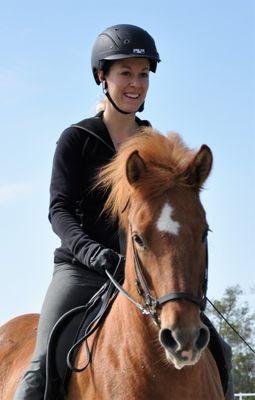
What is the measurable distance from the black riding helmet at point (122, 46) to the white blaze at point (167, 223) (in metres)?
2.36

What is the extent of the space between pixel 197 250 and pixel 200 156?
0.81m

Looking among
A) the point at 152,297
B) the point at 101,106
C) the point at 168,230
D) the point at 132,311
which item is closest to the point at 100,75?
the point at 101,106

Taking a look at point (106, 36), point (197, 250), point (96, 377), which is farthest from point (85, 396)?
point (106, 36)

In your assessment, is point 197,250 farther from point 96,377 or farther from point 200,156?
point 96,377

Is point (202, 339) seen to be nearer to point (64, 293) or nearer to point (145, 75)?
point (64, 293)

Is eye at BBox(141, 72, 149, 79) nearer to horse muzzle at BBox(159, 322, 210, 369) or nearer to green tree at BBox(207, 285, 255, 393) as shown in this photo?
horse muzzle at BBox(159, 322, 210, 369)

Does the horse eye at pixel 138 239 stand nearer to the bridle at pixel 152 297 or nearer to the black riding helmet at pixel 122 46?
the bridle at pixel 152 297

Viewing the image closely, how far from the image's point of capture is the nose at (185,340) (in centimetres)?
514

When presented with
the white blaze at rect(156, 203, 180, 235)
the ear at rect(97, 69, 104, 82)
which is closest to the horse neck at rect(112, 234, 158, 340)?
the white blaze at rect(156, 203, 180, 235)

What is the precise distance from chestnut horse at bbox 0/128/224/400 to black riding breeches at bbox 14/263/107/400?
32 cm

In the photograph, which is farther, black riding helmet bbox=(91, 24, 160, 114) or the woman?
black riding helmet bbox=(91, 24, 160, 114)

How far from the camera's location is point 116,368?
6.15 meters

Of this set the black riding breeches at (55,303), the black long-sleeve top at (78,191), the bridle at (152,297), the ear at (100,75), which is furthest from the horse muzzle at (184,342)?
the ear at (100,75)

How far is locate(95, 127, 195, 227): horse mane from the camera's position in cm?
589
